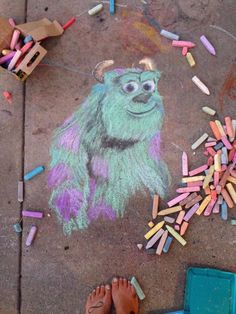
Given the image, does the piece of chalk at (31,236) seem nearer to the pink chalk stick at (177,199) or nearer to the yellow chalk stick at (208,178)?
the pink chalk stick at (177,199)

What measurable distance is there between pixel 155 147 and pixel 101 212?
2.36ft

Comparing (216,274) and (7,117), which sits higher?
(7,117)

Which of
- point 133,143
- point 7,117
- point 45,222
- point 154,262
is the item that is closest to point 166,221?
point 154,262

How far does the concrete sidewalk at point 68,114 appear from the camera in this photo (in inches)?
160

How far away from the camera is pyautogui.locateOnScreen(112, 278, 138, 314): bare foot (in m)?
4.04

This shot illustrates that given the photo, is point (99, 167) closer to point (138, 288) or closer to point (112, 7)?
point (138, 288)

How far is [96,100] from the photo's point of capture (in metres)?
4.26

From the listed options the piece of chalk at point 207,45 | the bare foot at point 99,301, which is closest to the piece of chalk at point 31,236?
the bare foot at point 99,301

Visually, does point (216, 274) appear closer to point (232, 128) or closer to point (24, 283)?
point (232, 128)

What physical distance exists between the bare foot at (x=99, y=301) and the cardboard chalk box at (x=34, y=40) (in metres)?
1.91

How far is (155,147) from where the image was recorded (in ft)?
13.6

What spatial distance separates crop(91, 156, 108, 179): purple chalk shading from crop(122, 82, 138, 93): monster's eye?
0.64m

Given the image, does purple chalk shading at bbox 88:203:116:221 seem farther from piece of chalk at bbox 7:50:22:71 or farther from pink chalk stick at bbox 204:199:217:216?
piece of chalk at bbox 7:50:22:71

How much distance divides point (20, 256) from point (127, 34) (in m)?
2.16
